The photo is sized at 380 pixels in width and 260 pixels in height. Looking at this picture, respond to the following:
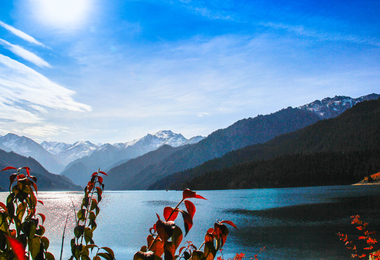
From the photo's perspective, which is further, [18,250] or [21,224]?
[21,224]

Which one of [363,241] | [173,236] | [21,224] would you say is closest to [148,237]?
[173,236]

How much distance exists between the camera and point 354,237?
115ft

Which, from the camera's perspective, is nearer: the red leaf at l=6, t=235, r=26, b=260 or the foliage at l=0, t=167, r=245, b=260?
the red leaf at l=6, t=235, r=26, b=260

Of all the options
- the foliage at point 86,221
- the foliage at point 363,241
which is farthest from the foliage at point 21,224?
the foliage at point 363,241

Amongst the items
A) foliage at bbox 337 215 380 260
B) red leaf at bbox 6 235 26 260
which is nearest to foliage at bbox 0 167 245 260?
red leaf at bbox 6 235 26 260

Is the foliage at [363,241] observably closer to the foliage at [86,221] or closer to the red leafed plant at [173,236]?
the red leafed plant at [173,236]

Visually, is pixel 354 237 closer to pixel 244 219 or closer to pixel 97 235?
pixel 244 219

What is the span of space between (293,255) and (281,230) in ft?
49.9

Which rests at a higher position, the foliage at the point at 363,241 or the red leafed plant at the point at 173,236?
the red leafed plant at the point at 173,236

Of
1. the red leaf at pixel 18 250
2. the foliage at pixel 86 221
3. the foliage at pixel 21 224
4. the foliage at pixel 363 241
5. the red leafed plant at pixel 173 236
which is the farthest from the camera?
the foliage at pixel 363 241

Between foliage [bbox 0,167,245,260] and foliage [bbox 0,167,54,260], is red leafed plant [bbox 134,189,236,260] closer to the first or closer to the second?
foliage [bbox 0,167,245,260]

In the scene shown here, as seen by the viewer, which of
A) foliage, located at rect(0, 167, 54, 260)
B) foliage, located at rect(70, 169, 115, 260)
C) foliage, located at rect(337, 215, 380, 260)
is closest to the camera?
foliage, located at rect(0, 167, 54, 260)

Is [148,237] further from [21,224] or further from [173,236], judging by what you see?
[21,224]

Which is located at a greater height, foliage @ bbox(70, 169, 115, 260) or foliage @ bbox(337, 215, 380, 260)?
foliage @ bbox(70, 169, 115, 260)
